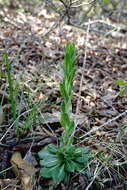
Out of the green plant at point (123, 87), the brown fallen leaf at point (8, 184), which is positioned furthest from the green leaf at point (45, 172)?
the green plant at point (123, 87)

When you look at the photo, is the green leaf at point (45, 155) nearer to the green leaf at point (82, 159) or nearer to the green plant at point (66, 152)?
the green plant at point (66, 152)

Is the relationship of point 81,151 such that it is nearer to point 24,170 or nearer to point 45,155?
point 45,155

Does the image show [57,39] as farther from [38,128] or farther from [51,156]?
[51,156]

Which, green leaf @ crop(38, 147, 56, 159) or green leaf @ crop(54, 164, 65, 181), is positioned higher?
green leaf @ crop(38, 147, 56, 159)

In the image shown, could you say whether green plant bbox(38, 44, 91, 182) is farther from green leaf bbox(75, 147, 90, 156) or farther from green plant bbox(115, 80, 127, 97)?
green plant bbox(115, 80, 127, 97)

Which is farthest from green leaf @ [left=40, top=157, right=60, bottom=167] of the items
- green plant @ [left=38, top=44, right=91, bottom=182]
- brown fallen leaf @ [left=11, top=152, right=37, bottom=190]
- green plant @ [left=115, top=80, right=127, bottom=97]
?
green plant @ [left=115, top=80, right=127, bottom=97]

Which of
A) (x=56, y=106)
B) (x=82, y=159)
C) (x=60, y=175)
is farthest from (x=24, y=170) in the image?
(x=56, y=106)
